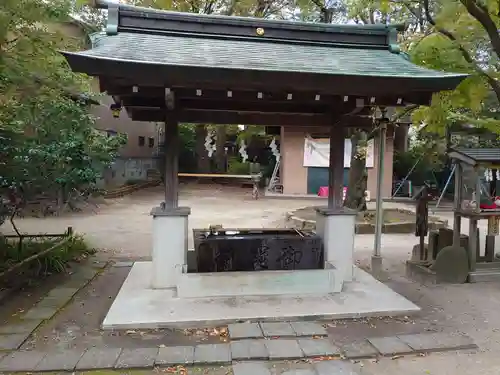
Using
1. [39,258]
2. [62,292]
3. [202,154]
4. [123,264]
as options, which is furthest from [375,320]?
[202,154]

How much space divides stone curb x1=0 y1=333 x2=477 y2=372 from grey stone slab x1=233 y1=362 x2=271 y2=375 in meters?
0.08

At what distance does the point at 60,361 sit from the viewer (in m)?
3.76

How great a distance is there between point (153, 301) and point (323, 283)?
234cm

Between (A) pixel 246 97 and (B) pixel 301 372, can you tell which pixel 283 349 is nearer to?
(B) pixel 301 372

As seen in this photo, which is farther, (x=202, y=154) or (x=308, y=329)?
(x=202, y=154)

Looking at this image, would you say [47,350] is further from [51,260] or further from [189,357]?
[51,260]

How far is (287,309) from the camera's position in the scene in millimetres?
4977

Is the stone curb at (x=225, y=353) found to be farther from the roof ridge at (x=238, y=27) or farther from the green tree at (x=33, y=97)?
the roof ridge at (x=238, y=27)

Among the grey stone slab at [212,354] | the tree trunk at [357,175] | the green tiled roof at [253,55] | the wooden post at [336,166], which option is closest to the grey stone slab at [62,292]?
the grey stone slab at [212,354]

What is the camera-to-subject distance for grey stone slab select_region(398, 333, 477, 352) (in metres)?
4.15

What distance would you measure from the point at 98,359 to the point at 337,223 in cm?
364

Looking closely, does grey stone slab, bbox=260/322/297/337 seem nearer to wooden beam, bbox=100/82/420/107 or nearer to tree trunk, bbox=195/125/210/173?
wooden beam, bbox=100/82/420/107

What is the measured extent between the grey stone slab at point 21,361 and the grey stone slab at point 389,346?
11.1 feet

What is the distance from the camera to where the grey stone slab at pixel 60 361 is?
3.64m
